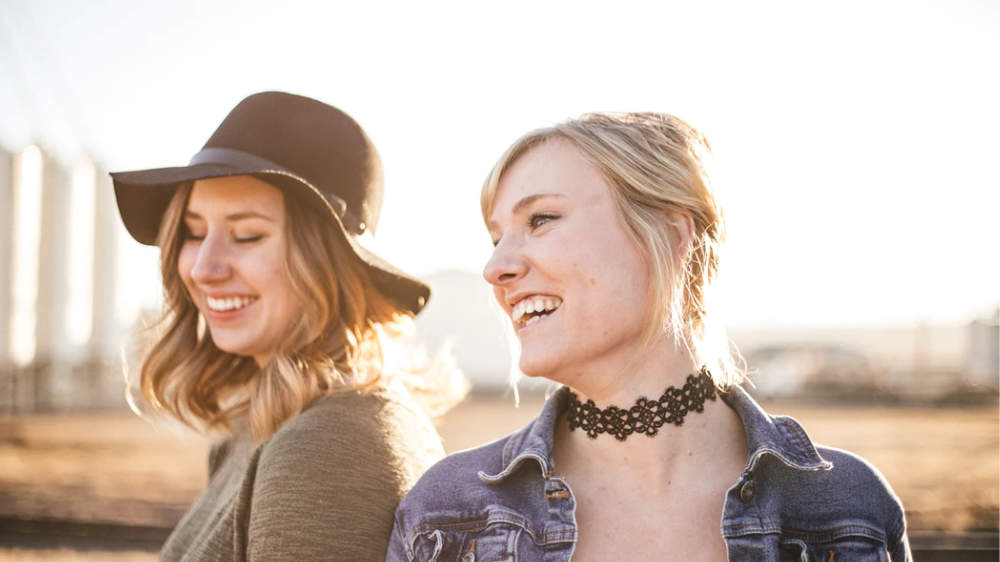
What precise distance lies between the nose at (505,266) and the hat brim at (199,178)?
2.07 feet

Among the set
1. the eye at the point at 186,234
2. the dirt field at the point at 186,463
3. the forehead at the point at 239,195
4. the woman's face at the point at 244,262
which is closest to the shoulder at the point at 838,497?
the woman's face at the point at 244,262

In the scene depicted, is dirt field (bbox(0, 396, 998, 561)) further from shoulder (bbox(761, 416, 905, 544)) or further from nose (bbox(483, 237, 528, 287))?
shoulder (bbox(761, 416, 905, 544))

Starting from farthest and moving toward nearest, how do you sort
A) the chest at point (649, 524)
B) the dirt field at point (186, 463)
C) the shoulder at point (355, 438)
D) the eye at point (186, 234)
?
the dirt field at point (186, 463)
the eye at point (186, 234)
the shoulder at point (355, 438)
the chest at point (649, 524)

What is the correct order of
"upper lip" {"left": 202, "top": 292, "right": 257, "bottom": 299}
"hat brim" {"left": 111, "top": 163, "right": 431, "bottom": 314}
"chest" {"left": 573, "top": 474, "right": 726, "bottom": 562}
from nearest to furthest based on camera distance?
"chest" {"left": 573, "top": 474, "right": 726, "bottom": 562} → "hat brim" {"left": 111, "top": 163, "right": 431, "bottom": 314} → "upper lip" {"left": 202, "top": 292, "right": 257, "bottom": 299}

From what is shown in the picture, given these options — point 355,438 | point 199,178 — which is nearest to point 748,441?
point 355,438

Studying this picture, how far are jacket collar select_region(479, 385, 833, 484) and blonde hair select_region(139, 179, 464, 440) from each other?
0.57 meters

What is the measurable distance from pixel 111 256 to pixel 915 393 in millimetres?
35755

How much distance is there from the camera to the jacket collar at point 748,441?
6.22ft

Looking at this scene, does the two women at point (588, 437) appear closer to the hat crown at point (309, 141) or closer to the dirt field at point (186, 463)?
the hat crown at point (309, 141)

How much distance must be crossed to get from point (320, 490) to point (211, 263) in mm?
837

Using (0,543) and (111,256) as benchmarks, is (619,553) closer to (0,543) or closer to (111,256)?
(0,543)

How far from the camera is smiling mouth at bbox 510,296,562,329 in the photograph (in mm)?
1908

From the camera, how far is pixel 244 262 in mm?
2412

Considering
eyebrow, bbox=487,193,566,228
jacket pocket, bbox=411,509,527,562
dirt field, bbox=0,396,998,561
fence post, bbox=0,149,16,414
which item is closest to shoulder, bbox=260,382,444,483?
jacket pocket, bbox=411,509,527,562
